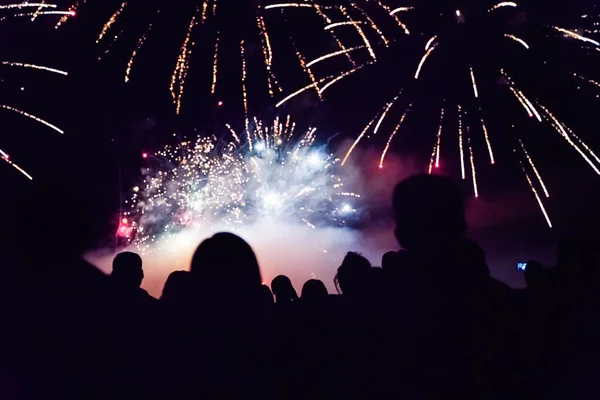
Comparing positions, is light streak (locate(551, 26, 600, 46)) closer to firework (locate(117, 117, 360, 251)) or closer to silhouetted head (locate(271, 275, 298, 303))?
silhouetted head (locate(271, 275, 298, 303))

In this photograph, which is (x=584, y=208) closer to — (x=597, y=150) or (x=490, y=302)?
(x=597, y=150)

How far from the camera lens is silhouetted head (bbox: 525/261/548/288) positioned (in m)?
3.19

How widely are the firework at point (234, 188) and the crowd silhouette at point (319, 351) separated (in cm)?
1042

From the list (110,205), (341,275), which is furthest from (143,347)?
(110,205)

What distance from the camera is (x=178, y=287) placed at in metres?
2.75

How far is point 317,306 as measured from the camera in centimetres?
326

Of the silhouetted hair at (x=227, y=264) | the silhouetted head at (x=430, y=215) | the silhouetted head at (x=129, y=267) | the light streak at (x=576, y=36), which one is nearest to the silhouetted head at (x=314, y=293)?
the silhouetted hair at (x=227, y=264)

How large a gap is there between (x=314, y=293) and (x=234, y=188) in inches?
Result: 438

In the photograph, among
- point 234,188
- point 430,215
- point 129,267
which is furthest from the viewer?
point 234,188

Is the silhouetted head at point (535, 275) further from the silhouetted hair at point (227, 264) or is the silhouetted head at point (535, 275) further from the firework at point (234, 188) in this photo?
the firework at point (234, 188)

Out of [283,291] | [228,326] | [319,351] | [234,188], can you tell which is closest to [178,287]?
[228,326]

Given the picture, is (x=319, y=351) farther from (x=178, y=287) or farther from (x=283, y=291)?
(x=283, y=291)

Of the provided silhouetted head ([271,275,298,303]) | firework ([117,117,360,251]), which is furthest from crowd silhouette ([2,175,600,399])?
firework ([117,117,360,251])

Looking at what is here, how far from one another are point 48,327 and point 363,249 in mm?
15574
